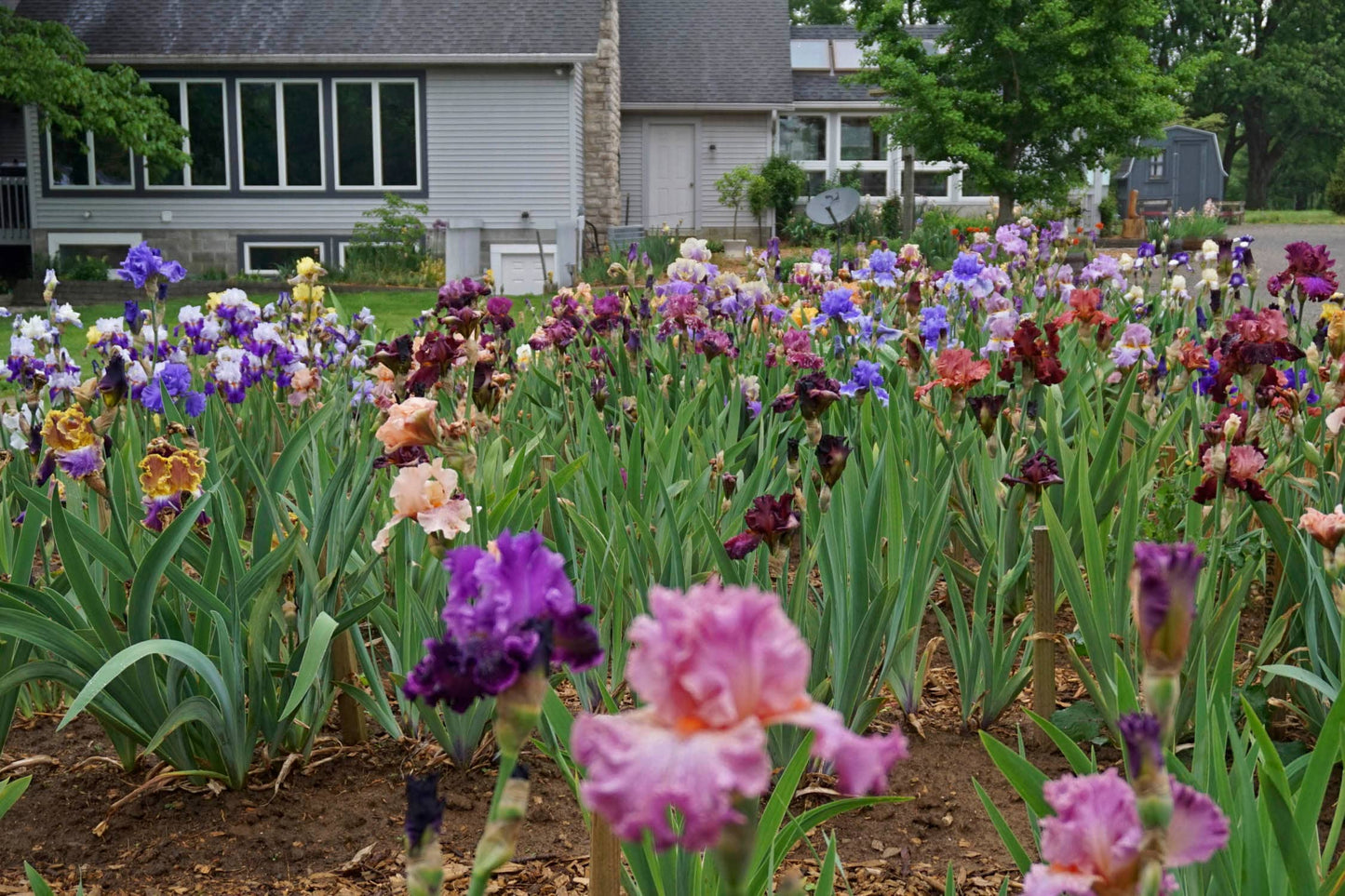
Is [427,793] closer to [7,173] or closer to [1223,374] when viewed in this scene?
[1223,374]

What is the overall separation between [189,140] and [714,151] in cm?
1030

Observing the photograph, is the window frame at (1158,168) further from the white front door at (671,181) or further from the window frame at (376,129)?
the window frame at (376,129)

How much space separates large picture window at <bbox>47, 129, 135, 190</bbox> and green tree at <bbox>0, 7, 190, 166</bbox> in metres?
1.35

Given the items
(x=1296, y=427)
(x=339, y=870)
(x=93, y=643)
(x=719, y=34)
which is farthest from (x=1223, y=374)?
(x=719, y=34)

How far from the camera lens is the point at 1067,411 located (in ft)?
12.2

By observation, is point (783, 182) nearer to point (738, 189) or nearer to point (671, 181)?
point (738, 189)

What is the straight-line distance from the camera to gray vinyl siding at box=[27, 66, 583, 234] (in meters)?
19.2

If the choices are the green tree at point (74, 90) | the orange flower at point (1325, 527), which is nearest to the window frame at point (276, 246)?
the green tree at point (74, 90)

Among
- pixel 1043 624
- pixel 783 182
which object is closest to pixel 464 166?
pixel 783 182

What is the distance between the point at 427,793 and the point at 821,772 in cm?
151

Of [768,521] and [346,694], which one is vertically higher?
[768,521]

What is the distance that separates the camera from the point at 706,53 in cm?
2573

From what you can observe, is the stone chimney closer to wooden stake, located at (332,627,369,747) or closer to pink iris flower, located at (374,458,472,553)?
wooden stake, located at (332,627,369,747)

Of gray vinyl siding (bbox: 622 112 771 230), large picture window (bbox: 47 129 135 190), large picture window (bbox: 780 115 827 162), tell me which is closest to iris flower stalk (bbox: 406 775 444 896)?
large picture window (bbox: 47 129 135 190)
